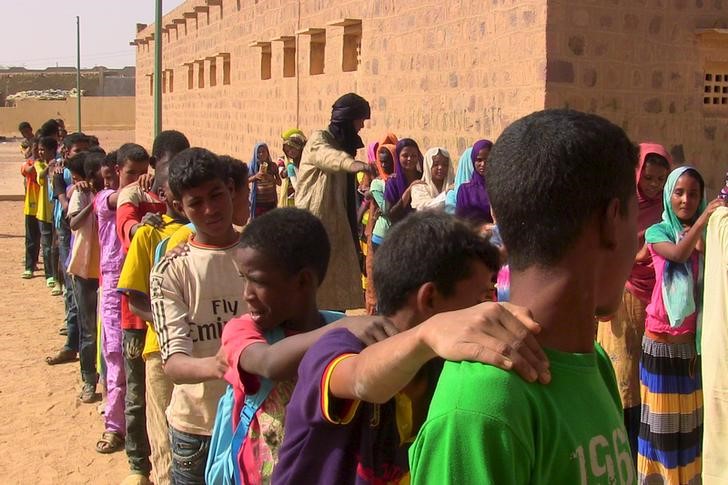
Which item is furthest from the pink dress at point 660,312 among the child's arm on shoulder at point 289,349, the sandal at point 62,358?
the sandal at point 62,358

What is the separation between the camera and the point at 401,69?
9039 mm

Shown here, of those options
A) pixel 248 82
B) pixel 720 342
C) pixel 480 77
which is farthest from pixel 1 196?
pixel 720 342

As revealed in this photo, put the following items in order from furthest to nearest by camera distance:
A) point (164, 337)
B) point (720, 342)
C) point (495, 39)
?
point (495, 39)
point (720, 342)
point (164, 337)

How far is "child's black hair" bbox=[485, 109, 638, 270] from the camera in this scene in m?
1.24

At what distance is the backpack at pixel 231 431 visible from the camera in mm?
2092

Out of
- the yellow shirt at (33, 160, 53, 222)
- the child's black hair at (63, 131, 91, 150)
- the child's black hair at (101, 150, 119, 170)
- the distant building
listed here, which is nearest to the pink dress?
the child's black hair at (101, 150, 119, 170)

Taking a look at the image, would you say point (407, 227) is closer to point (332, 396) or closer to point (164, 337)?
point (332, 396)

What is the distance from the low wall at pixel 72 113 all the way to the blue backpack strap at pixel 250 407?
4684 centimetres

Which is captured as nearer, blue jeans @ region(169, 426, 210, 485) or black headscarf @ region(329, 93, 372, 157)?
blue jeans @ region(169, 426, 210, 485)

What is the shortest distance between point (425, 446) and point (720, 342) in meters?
2.38

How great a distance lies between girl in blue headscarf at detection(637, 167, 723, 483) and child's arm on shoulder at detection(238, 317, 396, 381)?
269 centimetres

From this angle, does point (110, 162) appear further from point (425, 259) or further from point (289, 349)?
point (425, 259)

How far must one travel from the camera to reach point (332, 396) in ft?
5.32

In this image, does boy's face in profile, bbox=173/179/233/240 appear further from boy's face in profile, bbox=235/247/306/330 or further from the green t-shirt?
the green t-shirt
